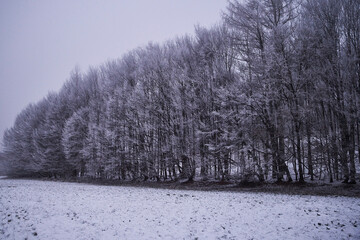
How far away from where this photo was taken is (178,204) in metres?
10.7

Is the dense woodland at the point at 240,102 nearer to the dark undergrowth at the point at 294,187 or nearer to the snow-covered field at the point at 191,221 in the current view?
the dark undergrowth at the point at 294,187

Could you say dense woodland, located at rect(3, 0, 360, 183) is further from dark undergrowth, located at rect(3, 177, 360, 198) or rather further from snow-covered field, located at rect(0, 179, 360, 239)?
snow-covered field, located at rect(0, 179, 360, 239)

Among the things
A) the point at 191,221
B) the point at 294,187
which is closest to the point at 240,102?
the point at 294,187

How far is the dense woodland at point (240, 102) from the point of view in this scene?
14.5 m

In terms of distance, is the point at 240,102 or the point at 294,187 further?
the point at 240,102

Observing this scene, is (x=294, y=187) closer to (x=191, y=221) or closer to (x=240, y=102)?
(x=240, y=102)

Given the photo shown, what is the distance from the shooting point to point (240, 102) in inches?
671

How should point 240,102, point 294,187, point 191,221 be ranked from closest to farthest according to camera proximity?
point 191,221
point 294,187
point 240,102

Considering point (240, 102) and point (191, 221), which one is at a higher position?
point (240, 102)

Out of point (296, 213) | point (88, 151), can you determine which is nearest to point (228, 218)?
point (296, 213)

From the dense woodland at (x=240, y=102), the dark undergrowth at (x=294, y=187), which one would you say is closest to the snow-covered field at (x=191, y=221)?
the dark undergrowth at (x=294, y=187)

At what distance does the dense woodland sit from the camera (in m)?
14.5

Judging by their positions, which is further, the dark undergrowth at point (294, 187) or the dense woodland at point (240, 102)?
the dense woodland at point (240, 102)

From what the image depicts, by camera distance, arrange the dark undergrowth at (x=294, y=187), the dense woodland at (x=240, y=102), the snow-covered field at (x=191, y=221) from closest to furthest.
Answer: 1. the snow-covered field at (x=191, y=221)
2. the dark undergrowth at (x=294, y=187)
3. the dense woodland at (x=240, y=102)
